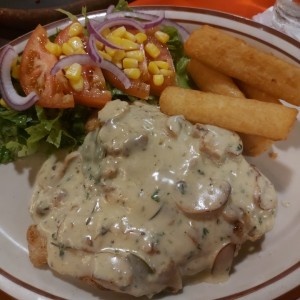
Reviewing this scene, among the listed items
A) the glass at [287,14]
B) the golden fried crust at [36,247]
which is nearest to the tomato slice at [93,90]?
the golden fried crust at [36,247]

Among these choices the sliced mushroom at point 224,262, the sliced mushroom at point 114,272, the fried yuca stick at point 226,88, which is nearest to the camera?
the sliced mushroom at point 114,272

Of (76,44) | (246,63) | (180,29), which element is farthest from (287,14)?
(76,44)

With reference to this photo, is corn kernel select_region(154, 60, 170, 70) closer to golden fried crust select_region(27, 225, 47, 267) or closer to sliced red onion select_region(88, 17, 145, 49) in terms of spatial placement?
sliced red onion select_region(88, 17, 145, 49)

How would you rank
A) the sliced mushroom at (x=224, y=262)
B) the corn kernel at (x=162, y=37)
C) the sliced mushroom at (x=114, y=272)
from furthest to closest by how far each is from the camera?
the corn kernel at (x=162, y=37) → the sliced mushroom at (x=224, y=262) → the sliced mushroom at (x=114, y=272)

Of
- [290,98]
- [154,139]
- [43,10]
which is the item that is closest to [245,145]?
[290,98]

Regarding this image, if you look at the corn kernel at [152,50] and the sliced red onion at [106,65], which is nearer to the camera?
the sliced red onion at [106,65]

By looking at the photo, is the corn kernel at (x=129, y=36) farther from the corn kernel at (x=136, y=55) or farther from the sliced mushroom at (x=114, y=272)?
the sliced mushroom at (x=114, y=272)

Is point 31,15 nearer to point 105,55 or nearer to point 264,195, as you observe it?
point 105,55
